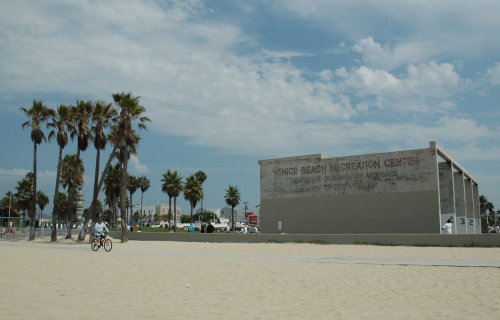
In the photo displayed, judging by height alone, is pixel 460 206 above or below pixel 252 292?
above

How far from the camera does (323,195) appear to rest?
4528cm

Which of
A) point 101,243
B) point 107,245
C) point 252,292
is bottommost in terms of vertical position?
point 252,292

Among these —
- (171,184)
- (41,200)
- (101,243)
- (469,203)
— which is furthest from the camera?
(41,200)

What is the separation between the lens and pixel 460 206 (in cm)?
4697

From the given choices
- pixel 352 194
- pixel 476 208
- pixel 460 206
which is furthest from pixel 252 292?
pixel 476 208

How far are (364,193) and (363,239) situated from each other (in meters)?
11.5

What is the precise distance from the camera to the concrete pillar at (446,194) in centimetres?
4225

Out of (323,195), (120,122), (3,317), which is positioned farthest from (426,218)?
(3,317)

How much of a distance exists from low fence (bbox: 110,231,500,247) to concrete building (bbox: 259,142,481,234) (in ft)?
31.3

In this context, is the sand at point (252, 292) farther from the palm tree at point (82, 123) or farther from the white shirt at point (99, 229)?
the palm tree at point (82, 123)

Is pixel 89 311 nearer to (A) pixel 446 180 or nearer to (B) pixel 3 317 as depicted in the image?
(B) pixel 3 317

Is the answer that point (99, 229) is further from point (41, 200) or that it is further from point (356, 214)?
point (41, 200)

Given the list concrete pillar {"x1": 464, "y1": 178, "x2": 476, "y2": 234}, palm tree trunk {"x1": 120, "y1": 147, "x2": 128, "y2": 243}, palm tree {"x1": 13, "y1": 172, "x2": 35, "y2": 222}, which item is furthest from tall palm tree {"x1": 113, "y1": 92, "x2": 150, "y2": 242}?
palm tree {"x1": 13, "y1": 172, "x2": 35, "y2": 222}

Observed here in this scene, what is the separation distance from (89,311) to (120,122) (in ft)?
114
